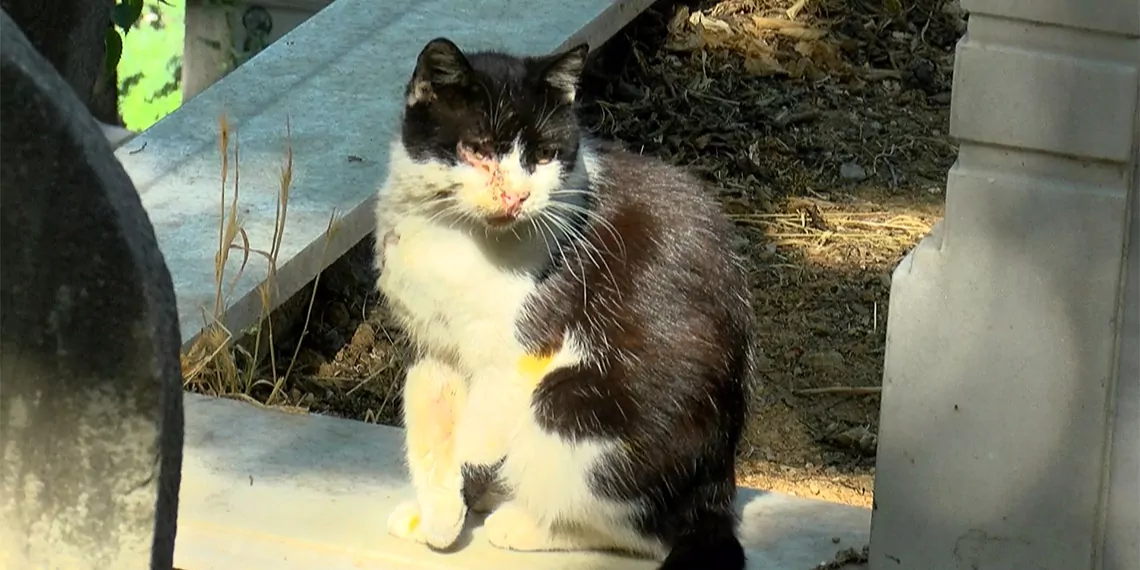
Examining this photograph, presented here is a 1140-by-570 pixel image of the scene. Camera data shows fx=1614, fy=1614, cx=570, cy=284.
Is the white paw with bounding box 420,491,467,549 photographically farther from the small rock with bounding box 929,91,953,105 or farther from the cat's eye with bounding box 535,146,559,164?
the small rock with bounding box 929,91,953,105

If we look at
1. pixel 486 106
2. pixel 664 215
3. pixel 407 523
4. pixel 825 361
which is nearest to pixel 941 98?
pixel 825 361

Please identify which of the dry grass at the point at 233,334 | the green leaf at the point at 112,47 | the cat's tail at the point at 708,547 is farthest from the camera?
the green leaf at the point at 112,47

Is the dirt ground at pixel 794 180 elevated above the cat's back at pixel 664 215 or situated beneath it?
situated beneath

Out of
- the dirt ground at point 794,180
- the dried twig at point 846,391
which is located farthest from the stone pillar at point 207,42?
the dried twig at point 846,391

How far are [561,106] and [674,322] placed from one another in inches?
18.3

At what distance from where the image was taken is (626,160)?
321 centimetres

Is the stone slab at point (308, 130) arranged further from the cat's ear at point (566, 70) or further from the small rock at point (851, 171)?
the cat's ear at point (566, 70)

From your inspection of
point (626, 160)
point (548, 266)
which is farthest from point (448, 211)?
point (626, 160)

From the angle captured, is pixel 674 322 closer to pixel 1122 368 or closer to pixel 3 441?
pixel 1122 368

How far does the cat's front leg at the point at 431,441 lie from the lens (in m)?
3.01

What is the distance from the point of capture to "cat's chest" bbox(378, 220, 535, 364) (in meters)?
2.93

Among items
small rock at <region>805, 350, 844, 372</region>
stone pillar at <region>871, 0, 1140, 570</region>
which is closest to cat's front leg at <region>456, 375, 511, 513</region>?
stone pillar at <region>871, 0, 1140, 570</region>

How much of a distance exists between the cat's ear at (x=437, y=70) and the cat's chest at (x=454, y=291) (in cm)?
24

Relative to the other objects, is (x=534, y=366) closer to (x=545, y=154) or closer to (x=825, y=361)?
(x=545, y=154)
